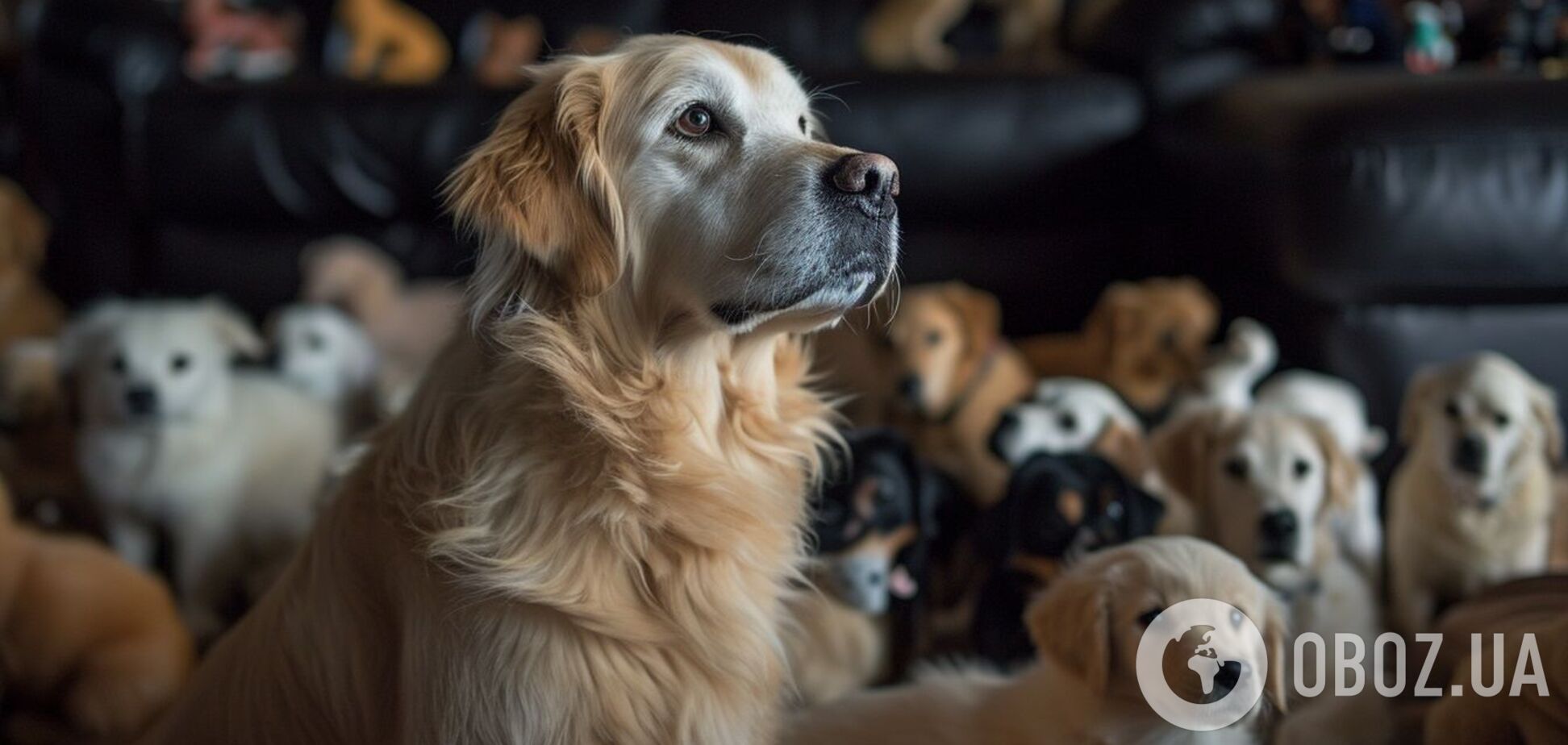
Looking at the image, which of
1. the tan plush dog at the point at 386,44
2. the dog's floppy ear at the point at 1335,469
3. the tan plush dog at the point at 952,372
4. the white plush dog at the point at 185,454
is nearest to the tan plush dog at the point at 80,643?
the white plush dog at the point at 185,454

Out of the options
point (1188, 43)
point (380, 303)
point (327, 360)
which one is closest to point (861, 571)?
point (327, 360)

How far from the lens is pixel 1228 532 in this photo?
1.82 metres

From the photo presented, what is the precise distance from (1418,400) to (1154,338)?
58cm

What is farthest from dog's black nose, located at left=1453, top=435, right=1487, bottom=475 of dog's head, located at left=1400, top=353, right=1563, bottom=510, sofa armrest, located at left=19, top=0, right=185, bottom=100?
sofa armrest, located at left=19, top=0, right=185, bottom=100

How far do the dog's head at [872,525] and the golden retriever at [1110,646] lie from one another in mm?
344

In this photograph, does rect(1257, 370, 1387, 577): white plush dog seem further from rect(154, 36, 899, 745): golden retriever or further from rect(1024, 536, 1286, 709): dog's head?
rect(154, 36, 899, 745): golden retriever

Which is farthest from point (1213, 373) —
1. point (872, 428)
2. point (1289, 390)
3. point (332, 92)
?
point (332, 92)

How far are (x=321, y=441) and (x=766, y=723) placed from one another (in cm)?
145

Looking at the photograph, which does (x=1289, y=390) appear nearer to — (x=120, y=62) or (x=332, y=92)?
(x=332, y=92)

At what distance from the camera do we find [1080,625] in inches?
50.3

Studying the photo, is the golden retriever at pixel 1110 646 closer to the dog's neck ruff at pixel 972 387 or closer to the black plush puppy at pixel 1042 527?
the black plush puppy at pixel 1042 527

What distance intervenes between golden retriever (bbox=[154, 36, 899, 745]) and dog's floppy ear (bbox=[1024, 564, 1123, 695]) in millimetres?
306

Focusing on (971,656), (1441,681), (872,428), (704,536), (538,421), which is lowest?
(971,656)

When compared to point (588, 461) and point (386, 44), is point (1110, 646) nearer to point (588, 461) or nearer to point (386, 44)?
point (588, 461)
